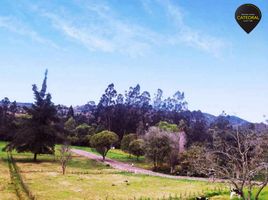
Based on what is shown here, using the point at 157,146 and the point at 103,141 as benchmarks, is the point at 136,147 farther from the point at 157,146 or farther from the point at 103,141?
the point at 157,146

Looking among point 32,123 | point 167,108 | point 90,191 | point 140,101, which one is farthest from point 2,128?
point 90,191

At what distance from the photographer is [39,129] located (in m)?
56.6

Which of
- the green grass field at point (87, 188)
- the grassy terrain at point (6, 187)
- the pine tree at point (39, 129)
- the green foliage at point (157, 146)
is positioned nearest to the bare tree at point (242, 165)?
the green grass field at point (87, 188)

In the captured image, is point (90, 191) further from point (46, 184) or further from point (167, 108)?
point (167, 108)

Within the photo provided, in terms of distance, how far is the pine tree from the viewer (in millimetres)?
55562

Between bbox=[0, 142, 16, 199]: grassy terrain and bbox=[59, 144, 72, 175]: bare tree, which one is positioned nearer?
bbox=[0, 142, 16, 199]: grassy terrain

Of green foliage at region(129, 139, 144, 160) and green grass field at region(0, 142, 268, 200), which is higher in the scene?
green foliage at region(129, 139, 144, 160)

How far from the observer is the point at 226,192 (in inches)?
1332

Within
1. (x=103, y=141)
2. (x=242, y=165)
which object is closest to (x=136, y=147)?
(x=103, y=141)

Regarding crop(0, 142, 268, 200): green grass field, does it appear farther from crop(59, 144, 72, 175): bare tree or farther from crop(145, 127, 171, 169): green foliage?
crop(145, 127, 171, 169): green foliage

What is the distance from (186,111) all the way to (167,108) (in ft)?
21.4

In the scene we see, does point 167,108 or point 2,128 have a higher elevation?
point 167,108

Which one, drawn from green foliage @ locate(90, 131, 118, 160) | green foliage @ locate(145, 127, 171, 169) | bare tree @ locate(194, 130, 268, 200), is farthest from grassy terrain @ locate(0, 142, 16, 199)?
green foliage @ locate(90, 131, 118, 160)

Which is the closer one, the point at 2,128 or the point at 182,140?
the point at 182,140
